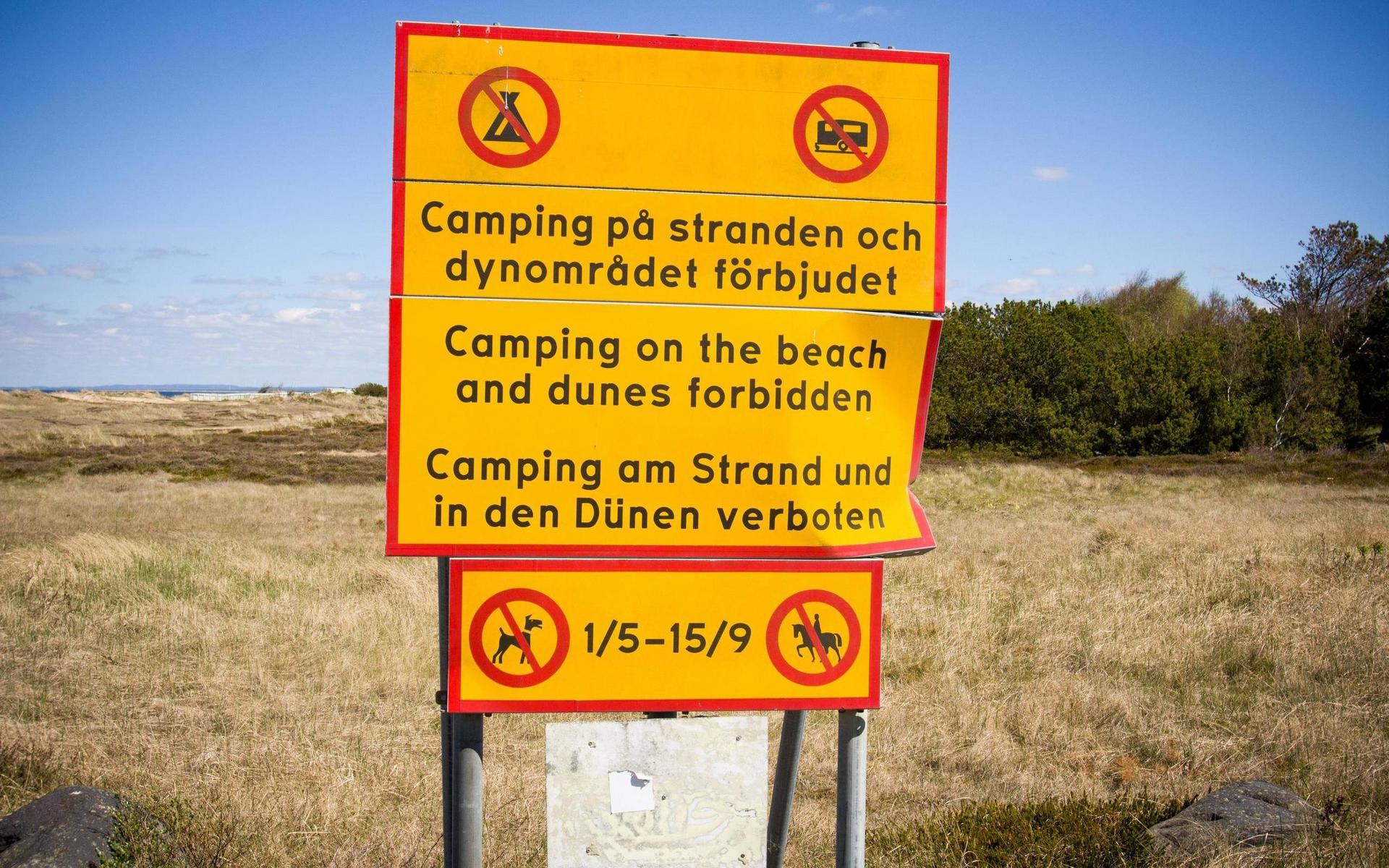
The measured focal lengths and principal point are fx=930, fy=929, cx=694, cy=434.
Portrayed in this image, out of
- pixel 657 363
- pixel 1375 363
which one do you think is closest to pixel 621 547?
pixel 657 363

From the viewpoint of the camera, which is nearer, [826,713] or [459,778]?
[459,778]

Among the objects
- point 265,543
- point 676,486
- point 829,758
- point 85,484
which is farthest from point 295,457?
point 676,486

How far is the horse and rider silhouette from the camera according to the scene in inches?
100

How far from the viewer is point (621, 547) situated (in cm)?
251

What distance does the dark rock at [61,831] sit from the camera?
3.09 metres

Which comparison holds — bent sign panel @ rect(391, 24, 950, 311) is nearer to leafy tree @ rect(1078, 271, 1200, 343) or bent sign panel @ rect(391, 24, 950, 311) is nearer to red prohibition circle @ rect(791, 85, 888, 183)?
red prohibition circle @ rect(791, 85, 888, 183)

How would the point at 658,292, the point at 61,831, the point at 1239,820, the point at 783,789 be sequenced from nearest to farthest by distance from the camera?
the point at 658,292, the point at 783,789, the point at 61,831, the point at 1239,820

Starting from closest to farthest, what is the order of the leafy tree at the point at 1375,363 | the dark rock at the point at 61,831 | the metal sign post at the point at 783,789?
the metal sign post at the point at 783,789 → the dark rock at the point at 61,831 → the leafy tree at the point at 1375,363

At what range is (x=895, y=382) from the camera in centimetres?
258

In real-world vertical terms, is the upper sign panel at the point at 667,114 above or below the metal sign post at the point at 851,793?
above

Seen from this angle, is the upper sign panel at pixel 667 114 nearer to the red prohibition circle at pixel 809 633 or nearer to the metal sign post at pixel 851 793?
the red prohibition circle at pixel 809 633

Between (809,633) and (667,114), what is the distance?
146 centimetres

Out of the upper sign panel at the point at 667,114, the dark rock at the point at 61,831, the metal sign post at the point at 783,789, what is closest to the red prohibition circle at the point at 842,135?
the upper sign panel at the point at 667,114

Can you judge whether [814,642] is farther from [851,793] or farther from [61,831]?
[61,831]
